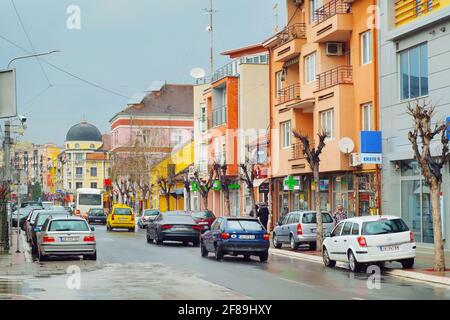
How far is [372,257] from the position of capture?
2216 cm

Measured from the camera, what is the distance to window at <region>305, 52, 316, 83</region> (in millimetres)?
40625

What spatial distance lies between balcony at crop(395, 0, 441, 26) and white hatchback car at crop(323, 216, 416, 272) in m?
10.3

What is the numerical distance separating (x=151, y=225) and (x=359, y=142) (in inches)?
425

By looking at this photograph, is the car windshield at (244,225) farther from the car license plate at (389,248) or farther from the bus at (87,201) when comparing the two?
the bus at (87,201)

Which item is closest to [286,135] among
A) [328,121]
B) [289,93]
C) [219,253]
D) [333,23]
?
[289,93]

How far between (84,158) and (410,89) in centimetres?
13129

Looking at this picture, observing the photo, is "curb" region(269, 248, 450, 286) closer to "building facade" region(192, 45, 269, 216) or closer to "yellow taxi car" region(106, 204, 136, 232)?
"building facade" region(192, 45, 269, 216)

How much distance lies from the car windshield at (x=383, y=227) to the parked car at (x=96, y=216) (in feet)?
177

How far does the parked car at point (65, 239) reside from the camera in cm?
2564

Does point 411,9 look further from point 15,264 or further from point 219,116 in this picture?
point 219,116

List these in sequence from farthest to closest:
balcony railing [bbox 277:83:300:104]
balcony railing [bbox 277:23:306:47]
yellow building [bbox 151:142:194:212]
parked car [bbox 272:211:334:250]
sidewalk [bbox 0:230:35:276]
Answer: yellow building [bbox 151:142:194:212]
balcony railing [bbox 277:83:300:104]
balcony railing [bbox 277:23:306:47]
parked car [bbox 272:211:334:250]
sidewalk [bbox 0:230:35:276]

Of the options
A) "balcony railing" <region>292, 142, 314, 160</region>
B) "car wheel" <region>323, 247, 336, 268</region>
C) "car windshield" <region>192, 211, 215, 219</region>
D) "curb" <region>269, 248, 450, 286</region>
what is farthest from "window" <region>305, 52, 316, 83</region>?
"car wheel" <region>323, 247, 336, 268</region>

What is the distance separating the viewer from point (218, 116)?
61.7m
